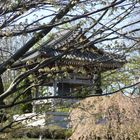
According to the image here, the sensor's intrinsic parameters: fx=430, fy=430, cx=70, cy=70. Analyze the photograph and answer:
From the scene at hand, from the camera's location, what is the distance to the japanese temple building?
3502mm

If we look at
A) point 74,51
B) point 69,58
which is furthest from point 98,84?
point 74,51

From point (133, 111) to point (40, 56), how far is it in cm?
869

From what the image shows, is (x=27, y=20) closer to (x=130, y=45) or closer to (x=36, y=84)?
(x=36, y=84)

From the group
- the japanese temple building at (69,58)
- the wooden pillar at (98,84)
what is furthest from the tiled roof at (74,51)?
the wooden pillar at (98,84)

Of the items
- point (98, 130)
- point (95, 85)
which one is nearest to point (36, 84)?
point (95, 85)

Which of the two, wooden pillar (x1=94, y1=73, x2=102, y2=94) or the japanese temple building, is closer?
Result: the japanese temple building

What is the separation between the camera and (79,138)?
12461 mm

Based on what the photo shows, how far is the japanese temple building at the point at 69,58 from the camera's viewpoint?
3502mm

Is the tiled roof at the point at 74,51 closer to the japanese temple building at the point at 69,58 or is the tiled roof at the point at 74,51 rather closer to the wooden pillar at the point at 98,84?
the japanese temple building at the point at 69,58

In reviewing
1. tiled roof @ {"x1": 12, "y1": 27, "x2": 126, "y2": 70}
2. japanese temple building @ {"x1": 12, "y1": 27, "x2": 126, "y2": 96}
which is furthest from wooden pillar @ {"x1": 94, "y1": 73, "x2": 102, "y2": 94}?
tiled roof @ {"x1": 12, "y1": 27, "x2": 126, "y2": 70}

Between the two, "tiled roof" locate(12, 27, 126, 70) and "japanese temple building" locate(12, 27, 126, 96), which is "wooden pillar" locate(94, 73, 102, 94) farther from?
"tiled roof" locate(12, 27, 126, 70)

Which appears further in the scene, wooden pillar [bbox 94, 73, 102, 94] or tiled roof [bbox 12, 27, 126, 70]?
wooden pillar [bbox 94, 73, 102, 94]

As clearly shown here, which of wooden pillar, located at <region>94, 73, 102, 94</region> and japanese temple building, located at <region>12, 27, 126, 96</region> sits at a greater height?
japanese temple building, located at <region>12, 27, 126, 96</region>

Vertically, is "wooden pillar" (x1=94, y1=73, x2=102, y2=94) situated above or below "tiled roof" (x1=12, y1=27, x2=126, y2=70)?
below
